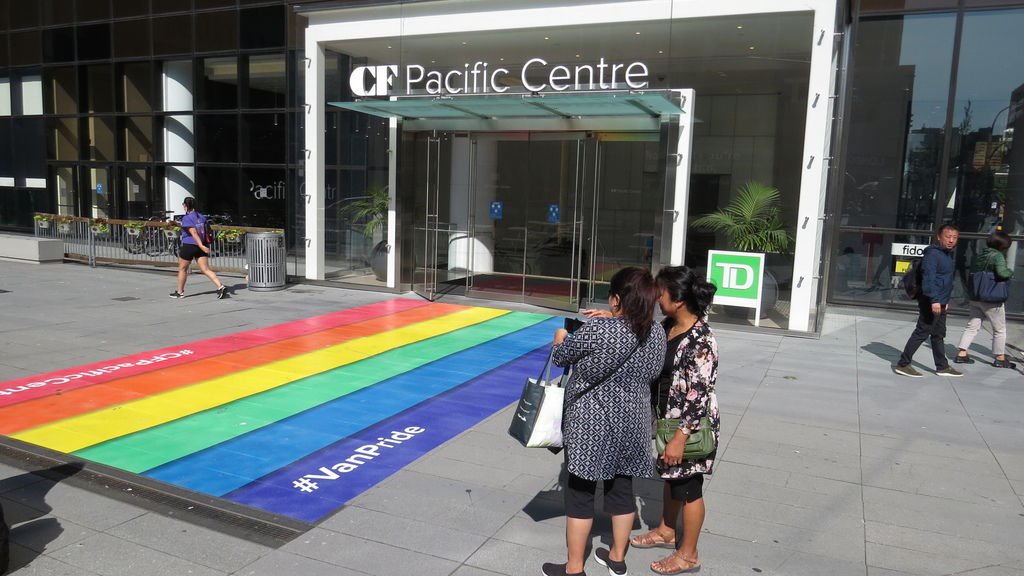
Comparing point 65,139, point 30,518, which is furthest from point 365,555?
point 65,139

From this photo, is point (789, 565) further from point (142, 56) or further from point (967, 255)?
point (142, 56)

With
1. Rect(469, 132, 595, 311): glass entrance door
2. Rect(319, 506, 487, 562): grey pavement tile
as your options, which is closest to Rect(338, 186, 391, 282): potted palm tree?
Rect(469, 132, 595, 311): glass entrance door

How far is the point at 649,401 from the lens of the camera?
3891mm

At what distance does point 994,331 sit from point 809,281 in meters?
2.46

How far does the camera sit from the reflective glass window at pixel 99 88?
22234mm

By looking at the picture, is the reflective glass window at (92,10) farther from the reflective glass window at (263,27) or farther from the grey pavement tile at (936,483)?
the grey pavement tile at (936,483)

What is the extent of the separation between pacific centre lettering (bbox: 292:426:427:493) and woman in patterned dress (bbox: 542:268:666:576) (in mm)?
2234

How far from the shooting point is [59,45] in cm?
2284

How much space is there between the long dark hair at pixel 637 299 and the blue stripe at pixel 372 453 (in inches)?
98.0

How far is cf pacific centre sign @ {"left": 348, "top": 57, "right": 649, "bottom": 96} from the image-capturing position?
38.5 feet

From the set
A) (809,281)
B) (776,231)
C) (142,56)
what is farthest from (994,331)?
(142,56)

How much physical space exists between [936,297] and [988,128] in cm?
607

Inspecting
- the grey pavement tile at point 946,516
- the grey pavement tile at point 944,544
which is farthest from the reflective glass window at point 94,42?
the grey pavement tile at point 944,544

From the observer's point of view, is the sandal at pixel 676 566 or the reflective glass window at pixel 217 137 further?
the reflective glass window at pixel 217 137
